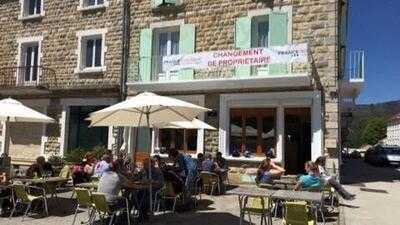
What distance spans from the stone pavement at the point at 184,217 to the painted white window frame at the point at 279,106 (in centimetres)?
487

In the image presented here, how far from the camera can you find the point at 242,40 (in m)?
16.7

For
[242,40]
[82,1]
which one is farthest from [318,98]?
[82,1]

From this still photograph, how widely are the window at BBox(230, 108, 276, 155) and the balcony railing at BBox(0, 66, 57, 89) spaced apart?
8.25m

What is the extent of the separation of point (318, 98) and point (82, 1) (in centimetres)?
1077

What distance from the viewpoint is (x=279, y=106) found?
16.1 meters

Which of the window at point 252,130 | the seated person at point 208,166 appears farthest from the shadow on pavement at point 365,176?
the seated person at point 208,166

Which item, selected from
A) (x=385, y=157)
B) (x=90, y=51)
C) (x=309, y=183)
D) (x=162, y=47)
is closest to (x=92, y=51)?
(x=90, y=51)

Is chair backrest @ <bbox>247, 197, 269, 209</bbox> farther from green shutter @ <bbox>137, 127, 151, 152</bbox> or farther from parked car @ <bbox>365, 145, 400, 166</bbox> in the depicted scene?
parked car @ <bbox>365, 145, 400, 166</bbox>

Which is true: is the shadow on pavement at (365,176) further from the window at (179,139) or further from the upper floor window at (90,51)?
the upper floor window at (90,51)

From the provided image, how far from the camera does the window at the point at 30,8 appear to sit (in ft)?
71.2

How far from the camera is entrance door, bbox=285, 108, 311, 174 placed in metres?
16.3

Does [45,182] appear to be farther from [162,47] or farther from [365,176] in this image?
[365,176]

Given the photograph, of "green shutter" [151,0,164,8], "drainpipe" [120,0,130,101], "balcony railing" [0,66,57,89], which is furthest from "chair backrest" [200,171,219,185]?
"balcony railing" [0,66,57,89]

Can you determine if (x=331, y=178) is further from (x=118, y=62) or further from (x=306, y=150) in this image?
(x=118, y=62)
